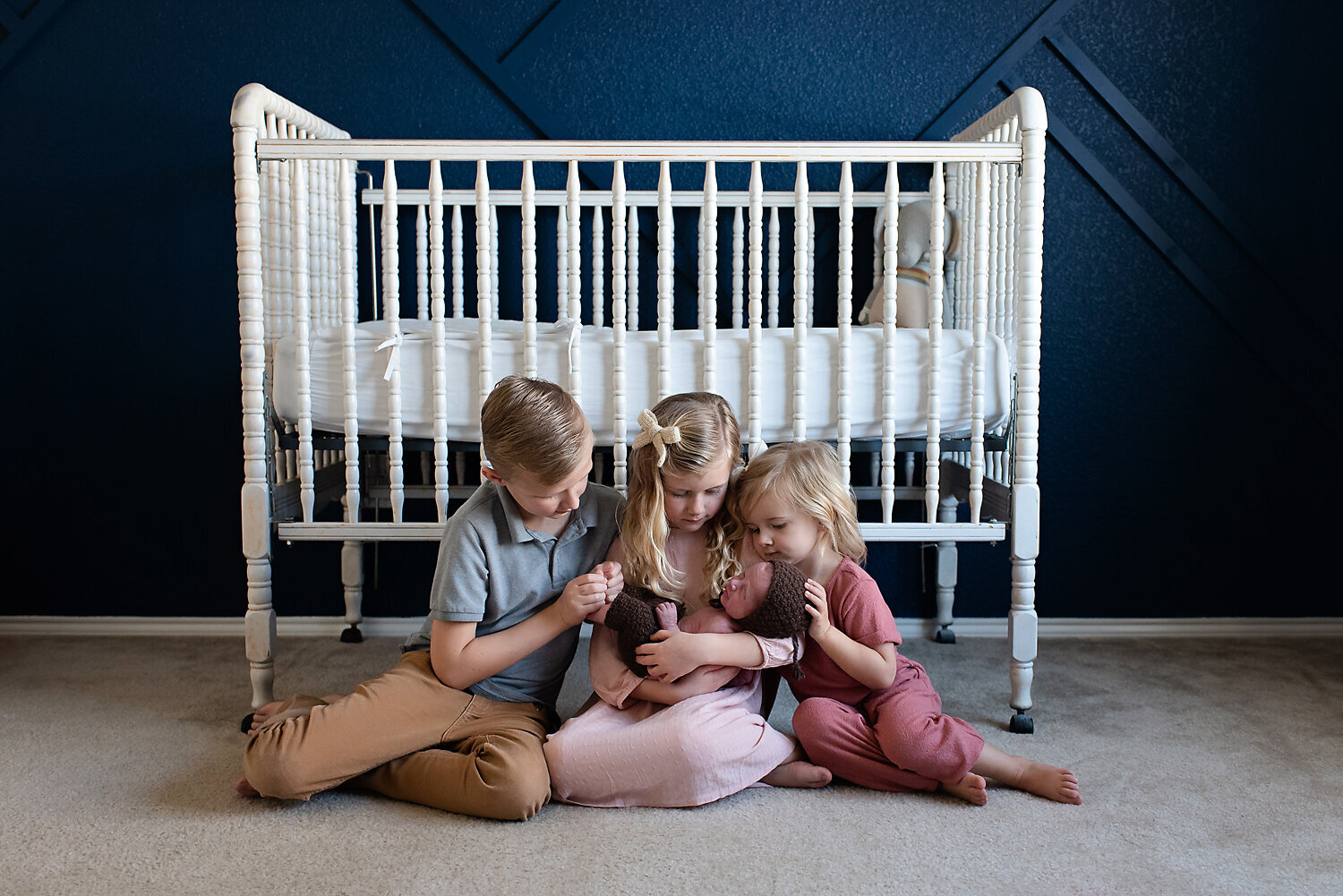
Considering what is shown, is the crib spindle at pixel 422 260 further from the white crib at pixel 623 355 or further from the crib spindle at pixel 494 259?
the white crib at pixel 623 355

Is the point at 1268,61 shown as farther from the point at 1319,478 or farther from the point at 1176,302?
the point at 1319,478

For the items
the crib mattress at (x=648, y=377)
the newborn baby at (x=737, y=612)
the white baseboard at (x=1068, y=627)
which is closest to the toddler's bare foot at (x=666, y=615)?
the newborn baby at (x=737, y=612)

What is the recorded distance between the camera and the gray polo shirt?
54.7 inches

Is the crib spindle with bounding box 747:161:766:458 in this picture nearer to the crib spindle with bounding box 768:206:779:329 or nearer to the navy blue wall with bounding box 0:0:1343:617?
the crib spindle with bounding box 768:206:779:329

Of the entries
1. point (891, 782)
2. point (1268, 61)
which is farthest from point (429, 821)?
point (1268, 61)

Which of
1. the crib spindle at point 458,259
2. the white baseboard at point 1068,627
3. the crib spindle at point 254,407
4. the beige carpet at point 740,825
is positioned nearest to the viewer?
the beige carpet at point 740,825

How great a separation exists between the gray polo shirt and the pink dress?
123mm

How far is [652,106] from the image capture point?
229 cm

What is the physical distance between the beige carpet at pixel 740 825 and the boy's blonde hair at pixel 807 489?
37 cm

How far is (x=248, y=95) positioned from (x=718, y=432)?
97 cm

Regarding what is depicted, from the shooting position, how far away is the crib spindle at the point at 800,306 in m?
1.61

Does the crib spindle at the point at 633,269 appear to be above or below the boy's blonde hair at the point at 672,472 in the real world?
above

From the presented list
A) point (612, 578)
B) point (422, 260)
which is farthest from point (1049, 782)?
point (422, 260)

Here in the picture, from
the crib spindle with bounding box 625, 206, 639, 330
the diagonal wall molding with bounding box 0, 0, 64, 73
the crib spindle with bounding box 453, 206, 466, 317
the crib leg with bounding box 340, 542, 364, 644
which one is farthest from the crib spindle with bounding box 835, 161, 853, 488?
the diagonal wall molding with bounding box 0, 0, 64, 73
